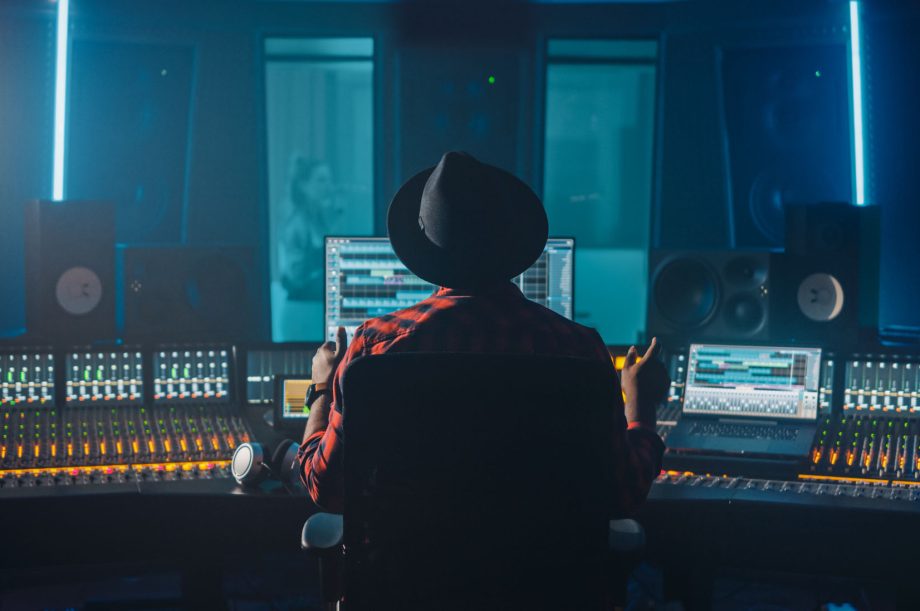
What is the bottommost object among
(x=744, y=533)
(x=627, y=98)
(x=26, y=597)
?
(x=26, y=597)

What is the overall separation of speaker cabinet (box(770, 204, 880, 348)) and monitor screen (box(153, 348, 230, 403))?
1.64 m

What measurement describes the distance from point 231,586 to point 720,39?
2.84 meters

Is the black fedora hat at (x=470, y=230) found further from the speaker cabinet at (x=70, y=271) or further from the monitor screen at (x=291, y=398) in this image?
the speaker cabinet at (x=70, y=271)

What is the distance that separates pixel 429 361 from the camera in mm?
1446

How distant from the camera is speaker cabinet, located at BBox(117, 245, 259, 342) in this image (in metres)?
3.01

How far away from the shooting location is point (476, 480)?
1.46 meters

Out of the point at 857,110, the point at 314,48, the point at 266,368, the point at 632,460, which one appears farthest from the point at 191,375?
the point at 314,48

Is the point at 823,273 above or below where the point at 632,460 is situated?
above

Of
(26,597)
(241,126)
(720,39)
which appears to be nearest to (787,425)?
(720,39)

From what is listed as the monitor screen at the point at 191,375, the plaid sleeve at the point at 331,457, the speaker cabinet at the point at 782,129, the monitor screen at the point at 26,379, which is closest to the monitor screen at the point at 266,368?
the monitor screen at the point at 191,375

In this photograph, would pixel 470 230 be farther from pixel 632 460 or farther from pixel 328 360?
pixel 632 460

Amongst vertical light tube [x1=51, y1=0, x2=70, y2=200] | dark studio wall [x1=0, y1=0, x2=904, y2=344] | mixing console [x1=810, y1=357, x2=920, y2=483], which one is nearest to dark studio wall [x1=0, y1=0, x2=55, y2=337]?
dark studio wall [x1=0, y1=0, x2=904, y2=344]

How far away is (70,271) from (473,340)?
172cm

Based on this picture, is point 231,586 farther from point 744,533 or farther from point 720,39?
point 720,39
